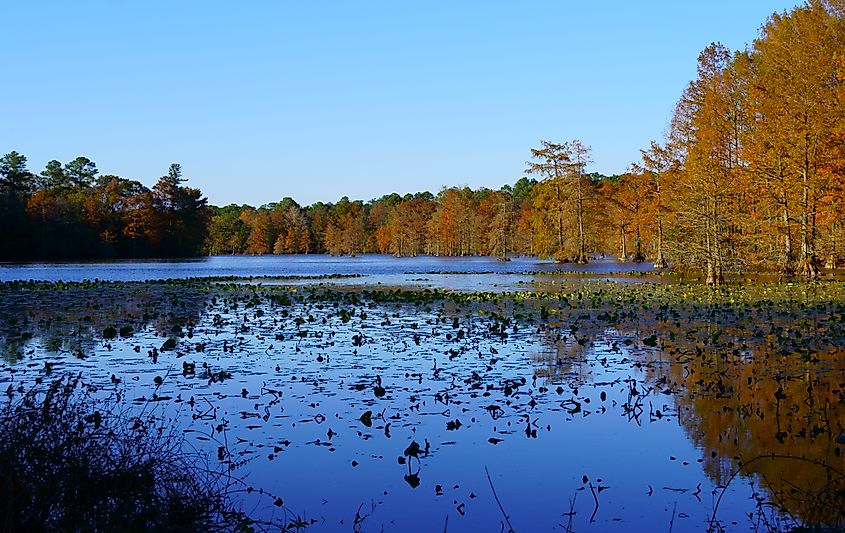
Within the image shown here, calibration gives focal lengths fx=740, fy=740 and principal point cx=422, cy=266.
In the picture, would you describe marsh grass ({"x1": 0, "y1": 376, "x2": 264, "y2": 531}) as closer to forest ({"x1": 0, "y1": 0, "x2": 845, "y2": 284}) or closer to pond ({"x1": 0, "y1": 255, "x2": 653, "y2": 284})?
forest ({"x1": 0, "y1": 0, "x2": 845, "y2": 284})

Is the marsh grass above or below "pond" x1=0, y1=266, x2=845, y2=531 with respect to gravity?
above

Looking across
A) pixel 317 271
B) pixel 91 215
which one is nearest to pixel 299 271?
pixel 317 271

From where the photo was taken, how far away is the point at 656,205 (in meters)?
60.8

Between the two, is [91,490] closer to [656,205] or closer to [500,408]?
[500,408]

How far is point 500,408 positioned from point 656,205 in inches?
2171

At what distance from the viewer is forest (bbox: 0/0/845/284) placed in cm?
3422

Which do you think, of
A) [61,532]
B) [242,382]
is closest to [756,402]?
[242,382]

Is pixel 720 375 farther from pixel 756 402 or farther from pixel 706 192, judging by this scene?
pixel 706 192

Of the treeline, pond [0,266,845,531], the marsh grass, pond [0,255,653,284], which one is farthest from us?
the treeline

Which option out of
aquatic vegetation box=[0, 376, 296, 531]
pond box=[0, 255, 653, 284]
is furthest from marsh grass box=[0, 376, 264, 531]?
pond box=[0, 255, 653, 284]

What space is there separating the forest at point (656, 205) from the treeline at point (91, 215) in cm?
24

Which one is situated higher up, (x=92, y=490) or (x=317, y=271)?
(x=317, y=271)

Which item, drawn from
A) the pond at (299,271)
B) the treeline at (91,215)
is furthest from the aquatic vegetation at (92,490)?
the treeline at (91,215)

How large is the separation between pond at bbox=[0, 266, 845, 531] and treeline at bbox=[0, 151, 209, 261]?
87.0m
